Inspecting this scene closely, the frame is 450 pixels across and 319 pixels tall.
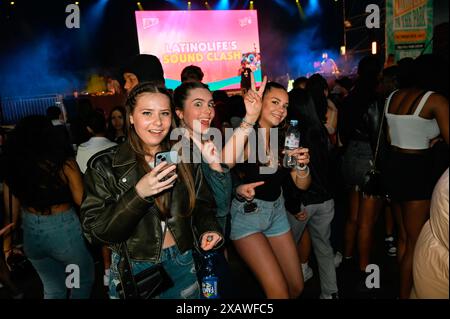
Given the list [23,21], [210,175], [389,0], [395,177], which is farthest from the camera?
[23,21]

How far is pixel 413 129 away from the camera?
2918 mm

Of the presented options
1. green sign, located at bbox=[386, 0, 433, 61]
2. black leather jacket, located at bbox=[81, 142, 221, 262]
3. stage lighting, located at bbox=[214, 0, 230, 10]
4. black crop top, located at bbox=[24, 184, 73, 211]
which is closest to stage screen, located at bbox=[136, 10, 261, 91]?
stage lighting, located at bbox=[214, 0, 230, 10]

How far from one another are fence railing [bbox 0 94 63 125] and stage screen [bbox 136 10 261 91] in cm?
380

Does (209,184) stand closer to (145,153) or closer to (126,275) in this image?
(145,153)

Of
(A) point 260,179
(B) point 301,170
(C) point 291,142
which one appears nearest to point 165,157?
(A) point 260,179

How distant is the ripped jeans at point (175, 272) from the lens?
196 centimetres

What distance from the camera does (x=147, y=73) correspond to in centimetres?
295

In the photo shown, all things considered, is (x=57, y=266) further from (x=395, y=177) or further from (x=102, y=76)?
(x=102, y=76)

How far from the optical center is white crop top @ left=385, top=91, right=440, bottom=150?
286 centimetres

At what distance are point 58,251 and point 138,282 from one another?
133cm

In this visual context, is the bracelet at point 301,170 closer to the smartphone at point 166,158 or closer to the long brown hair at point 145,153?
the long brown hair at point 145,153

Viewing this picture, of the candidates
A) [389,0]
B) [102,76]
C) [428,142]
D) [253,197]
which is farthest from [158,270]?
[102,76]

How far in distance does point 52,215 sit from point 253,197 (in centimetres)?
164

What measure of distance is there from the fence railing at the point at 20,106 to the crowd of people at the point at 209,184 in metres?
8.39
